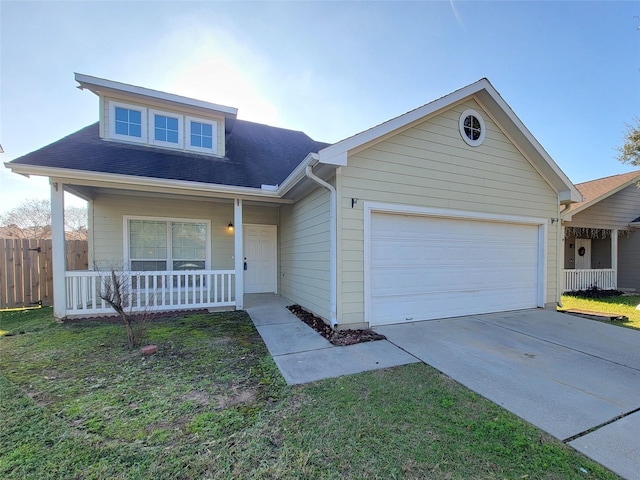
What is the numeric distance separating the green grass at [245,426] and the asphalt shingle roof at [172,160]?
3.81 m

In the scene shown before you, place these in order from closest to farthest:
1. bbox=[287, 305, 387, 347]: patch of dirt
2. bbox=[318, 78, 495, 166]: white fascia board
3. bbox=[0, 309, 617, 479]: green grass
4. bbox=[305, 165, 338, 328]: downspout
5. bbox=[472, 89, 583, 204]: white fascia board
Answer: bbox=[0, 309, 617, 479]: green grass → bbox=[287, 305, 387, 347]: patch of dirt → bbox=[318, 78, 495, 166]: white fascia board → bbox=[305, 165, 338, 328]: downspout → bbox=[472, 89, 583, 204]: white fascia board

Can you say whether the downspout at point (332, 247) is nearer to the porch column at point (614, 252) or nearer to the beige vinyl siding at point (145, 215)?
the beige vinyl siding at point (145, 215)

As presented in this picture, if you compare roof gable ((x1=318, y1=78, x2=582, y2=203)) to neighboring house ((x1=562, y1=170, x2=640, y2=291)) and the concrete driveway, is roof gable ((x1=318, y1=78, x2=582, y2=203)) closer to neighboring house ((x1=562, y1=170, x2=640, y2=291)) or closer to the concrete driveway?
the concrete driveway

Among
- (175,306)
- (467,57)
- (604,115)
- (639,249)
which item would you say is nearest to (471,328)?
(175,306)

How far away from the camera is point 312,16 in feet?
20.7

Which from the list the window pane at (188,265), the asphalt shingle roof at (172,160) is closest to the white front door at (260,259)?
the window pane at (188,265)

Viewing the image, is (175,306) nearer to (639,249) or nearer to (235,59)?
(235,59)

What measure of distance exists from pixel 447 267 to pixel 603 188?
10.1 metres

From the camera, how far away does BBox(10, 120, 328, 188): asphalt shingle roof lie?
5.68 m

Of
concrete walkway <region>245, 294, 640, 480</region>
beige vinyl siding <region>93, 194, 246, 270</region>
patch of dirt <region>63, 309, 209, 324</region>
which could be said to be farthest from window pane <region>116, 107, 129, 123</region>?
concrete walkway <region>245, 294, 640, 480</region>

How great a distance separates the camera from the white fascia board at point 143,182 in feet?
16.8

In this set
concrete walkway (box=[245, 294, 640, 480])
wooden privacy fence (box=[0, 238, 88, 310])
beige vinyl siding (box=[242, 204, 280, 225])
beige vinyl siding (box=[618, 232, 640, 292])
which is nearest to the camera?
concrete walkway (box=[245, 294, 640, 480])

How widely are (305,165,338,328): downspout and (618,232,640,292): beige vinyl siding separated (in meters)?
14.1

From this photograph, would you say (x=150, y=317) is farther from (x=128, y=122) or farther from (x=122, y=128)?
(x=128, y=122)
